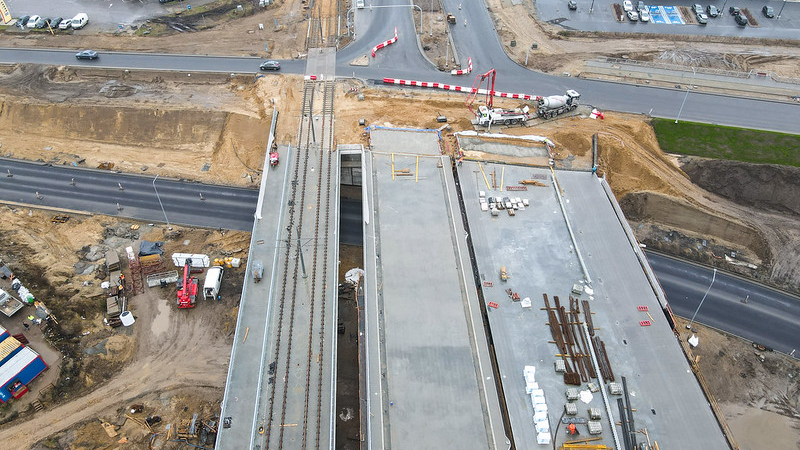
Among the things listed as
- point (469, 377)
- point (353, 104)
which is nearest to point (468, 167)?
point (353, 104)

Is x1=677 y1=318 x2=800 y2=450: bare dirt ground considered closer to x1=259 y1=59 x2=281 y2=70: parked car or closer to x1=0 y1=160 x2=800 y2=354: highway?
x1=0 y1=160 x2=800 y2=354: highway

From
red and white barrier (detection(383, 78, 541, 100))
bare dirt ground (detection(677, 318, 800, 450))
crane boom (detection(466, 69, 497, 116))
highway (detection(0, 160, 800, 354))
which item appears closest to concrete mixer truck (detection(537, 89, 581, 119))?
red and white barrier (detection(383, 78, 541, 100))

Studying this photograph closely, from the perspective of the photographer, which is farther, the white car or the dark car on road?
the white car

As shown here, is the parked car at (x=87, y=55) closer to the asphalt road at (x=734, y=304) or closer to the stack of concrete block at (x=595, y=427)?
the asphalt road at (x=734, y=304)

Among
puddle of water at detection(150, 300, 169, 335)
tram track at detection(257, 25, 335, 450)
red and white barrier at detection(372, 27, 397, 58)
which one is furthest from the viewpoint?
red and white barrier at detection(372, 27, 397, 58)

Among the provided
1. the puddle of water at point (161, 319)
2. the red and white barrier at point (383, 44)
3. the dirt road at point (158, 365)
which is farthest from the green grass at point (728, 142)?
the puddle of water at point (161, 319)

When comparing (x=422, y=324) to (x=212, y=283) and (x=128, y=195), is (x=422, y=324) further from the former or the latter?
(x=128, y=195)
